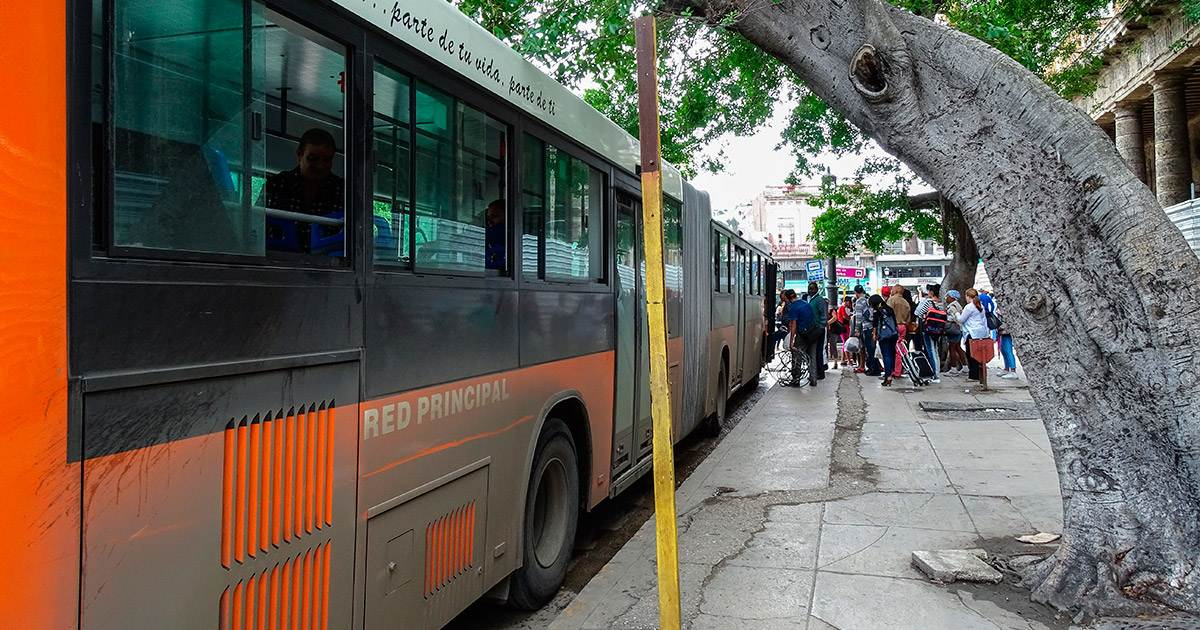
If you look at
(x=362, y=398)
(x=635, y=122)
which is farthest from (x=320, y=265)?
(x=635, y=122)

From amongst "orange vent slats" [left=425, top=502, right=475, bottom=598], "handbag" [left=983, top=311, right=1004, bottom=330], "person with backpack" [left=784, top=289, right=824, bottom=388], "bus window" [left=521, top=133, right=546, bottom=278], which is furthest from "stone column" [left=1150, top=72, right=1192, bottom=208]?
"orange vent slats" [left=425, top=502, right=475, bottom=598]

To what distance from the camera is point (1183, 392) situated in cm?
414

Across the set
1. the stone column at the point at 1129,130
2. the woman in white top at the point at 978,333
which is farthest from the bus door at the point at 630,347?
the stone column at the point at 1129,130

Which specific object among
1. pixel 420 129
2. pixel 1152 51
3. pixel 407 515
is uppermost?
pixel 1152 51

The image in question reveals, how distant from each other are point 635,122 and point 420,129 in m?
10.2

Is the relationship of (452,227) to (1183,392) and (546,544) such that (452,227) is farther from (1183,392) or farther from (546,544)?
(1183,392)

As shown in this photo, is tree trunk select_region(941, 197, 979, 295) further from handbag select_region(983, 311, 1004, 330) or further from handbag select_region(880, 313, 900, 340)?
handbag select_region(880, 313, 900, 340)

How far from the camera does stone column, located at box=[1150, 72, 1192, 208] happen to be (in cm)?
1861

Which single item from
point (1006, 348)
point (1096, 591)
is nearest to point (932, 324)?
point (1006, 348)

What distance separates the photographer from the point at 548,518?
5.08m

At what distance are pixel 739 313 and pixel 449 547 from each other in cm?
960

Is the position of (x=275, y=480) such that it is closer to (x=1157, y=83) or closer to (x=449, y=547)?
(x=449, y=547)

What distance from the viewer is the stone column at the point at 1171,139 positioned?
18609mm

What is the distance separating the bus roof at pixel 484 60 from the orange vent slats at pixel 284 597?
1.90 m
